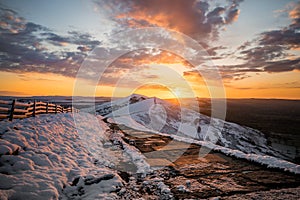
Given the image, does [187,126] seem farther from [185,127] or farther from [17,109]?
[17,109]

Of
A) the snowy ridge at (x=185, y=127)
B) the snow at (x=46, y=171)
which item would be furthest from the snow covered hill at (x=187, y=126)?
the snow at (x=46, y=171)

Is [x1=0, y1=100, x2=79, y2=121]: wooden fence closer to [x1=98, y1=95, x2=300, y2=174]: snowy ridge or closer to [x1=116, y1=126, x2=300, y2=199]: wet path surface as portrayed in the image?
[x1=116, y1=126, x2=300, y2=199]: wet path surface

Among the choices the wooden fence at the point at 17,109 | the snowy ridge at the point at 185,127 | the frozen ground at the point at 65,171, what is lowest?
the snowy ridge at the point at 185,127

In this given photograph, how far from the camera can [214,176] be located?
6.64 metres

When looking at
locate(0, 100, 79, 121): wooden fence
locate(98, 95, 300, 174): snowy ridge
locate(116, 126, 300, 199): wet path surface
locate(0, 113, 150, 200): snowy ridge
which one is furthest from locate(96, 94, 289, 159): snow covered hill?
locate(0, 113, 150, 200): snowy ridge

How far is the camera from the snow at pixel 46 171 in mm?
5137

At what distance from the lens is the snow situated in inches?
202

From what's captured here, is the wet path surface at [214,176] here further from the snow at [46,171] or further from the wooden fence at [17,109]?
the wooden fence at [17,109]

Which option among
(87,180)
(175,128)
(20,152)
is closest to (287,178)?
(87,180)

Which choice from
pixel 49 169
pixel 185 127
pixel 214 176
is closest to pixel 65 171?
pixel 49 169

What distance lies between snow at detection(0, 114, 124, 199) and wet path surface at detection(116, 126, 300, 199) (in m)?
2.16

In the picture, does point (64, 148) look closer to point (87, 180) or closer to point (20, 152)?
point (20, 152)

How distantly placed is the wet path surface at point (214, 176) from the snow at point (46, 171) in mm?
2164

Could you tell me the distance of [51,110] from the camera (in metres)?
20.0
